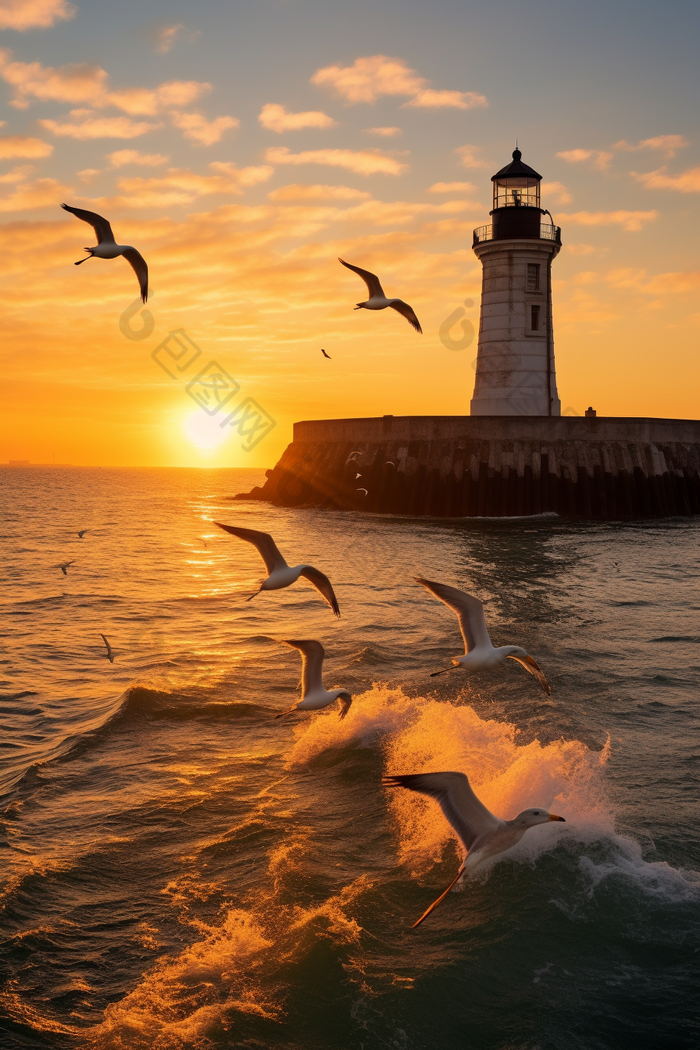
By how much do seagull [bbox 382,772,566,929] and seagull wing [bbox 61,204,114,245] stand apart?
7.90 metres

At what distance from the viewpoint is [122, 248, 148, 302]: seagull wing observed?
11164 millimetres

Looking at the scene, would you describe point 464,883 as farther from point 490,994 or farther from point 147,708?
point 147,708

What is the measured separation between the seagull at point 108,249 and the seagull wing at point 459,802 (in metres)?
6.94

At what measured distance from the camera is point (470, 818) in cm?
767

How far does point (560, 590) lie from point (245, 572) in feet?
56.0

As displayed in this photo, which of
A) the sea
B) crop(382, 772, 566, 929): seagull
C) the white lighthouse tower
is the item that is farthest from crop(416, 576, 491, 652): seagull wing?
the white lighthouse tower

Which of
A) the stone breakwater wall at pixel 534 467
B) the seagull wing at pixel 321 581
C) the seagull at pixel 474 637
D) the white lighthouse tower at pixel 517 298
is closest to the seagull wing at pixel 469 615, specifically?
the seagull at pixel 474 637

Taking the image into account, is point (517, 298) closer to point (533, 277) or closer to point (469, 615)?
point (533, 277)

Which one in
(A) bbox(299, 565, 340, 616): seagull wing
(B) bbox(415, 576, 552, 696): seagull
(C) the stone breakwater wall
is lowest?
(B) bbox(415, 576, 552, 696): seagull

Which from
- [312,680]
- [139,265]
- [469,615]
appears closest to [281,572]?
[312,680]

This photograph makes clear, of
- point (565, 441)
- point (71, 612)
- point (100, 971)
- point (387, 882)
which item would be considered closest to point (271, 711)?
point (387, 882)

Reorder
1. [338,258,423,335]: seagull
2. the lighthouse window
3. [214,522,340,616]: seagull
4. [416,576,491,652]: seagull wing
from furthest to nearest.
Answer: the lighthouse window → [338,258,423,335]: seagull → [214,522,340,616]: seagull → [416,576,491,652]: seagull wing

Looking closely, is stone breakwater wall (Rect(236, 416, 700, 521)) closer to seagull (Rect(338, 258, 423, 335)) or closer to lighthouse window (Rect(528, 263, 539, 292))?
lighthouse window (Rect(528, 263, 539, 292))

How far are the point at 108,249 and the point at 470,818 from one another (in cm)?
817
